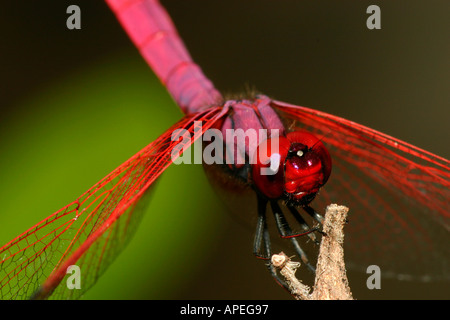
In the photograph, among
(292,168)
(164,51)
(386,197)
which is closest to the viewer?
(292,168)

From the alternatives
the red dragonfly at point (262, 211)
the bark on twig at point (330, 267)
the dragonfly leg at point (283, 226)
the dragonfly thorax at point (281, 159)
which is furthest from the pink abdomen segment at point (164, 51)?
the bark on twig at point (330, 267)

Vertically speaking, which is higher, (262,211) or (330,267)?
(262,211)

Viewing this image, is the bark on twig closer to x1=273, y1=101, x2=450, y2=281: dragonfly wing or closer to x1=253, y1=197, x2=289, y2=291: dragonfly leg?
x1=253, y1=197, x2=289, y2=291: dragonfly leg

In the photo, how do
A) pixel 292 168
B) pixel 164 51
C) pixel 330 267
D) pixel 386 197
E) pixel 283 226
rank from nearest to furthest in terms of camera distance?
1. pixel 330 267
2. pixel 292 168
3. pixel 283 226
4. pixel 386 197
5. pixel 164 51

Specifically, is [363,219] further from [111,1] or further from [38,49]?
[38,49]

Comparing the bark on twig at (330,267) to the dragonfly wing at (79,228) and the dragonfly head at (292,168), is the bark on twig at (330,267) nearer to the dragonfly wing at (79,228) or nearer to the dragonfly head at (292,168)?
the dragonfly head at (292,168)

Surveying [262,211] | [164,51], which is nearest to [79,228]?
[262,211]

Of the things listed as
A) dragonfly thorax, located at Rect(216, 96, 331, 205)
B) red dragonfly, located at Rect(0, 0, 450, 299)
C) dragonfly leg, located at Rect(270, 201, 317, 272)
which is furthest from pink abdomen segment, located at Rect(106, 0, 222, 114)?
dragonfly leg, located at Rect(270, 201, 317, 272)

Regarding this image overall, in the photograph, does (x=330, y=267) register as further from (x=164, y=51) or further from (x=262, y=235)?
(x=164, y=51)
